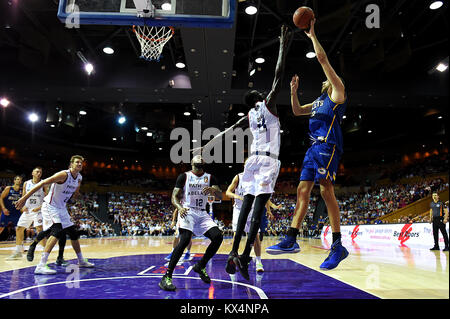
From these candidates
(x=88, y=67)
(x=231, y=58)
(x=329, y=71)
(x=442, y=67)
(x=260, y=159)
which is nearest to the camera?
(x=329, y=71)

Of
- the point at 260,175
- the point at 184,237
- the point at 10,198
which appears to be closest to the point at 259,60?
the point at 184,237

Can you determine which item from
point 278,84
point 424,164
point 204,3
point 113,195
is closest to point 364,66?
point 204,3

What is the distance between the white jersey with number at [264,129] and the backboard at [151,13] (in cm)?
190

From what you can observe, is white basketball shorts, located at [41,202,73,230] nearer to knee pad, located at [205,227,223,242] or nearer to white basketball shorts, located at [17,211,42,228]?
white basketball shorts, located at [17,211,42,228]

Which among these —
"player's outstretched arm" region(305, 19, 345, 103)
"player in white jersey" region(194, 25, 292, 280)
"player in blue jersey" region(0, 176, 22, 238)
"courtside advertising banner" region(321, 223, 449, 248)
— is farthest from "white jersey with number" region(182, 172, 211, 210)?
"courtside advertising banner" region(321, 223, 449, 248)

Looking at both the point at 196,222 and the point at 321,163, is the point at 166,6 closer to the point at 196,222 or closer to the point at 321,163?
the point at 196,222

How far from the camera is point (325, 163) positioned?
3.18 m

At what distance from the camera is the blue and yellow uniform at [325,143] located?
3.18 m

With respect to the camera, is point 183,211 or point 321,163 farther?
point 183,211

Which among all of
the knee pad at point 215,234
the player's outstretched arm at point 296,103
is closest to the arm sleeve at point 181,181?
the knee pad at point 215,234

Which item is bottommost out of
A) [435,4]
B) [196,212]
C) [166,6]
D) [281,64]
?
[196,212]

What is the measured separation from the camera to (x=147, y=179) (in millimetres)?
31500

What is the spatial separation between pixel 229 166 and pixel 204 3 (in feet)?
73.4

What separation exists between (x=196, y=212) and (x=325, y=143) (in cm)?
217
